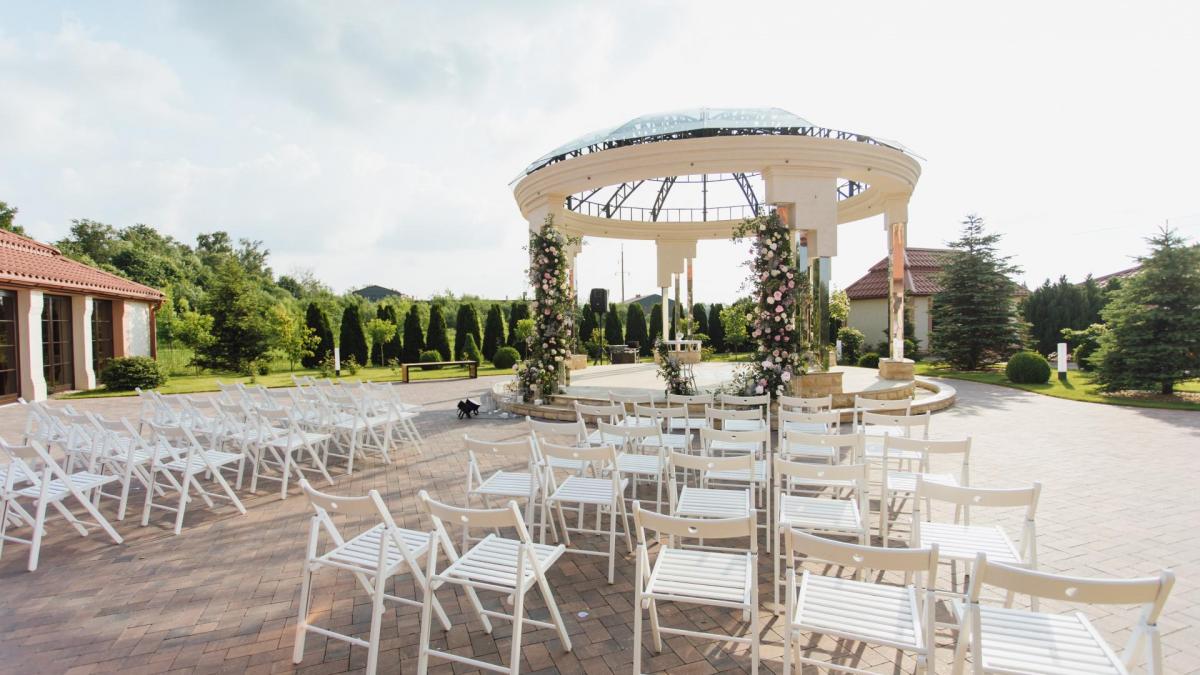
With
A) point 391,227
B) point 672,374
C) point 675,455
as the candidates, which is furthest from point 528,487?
point 391,227

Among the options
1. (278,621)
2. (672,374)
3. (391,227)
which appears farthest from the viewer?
(391,227)

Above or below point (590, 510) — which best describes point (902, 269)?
above

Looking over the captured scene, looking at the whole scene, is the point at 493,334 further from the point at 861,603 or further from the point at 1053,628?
the point at 1053,628

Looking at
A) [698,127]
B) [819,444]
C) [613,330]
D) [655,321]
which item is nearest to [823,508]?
[819,444]

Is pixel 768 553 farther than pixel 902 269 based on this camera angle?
No

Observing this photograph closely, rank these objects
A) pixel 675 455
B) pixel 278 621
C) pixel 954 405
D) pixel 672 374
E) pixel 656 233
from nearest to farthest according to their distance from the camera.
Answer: pixel 278 621 < pixel 675 455 < pixel 672 374 < pixel 954 405 < pixel 656 233

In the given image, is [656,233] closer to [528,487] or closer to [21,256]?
[528,487]

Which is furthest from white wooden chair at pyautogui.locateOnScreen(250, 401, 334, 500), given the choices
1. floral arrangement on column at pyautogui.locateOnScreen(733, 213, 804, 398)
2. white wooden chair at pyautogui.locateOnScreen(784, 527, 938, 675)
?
floral arrangement on column at pyautogui.locateOnScreen(733, 213, 804, 398)

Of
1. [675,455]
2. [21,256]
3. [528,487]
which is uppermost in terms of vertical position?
[21,256]

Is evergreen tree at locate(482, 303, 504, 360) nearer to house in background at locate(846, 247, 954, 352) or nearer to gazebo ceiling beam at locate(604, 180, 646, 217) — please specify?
gazebo ceiling beam at locate(604, 180, 646, 217)

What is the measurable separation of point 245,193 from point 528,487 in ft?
46.8

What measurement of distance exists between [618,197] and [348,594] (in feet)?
45.7

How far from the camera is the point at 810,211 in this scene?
8805 mm

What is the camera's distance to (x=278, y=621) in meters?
3.10
